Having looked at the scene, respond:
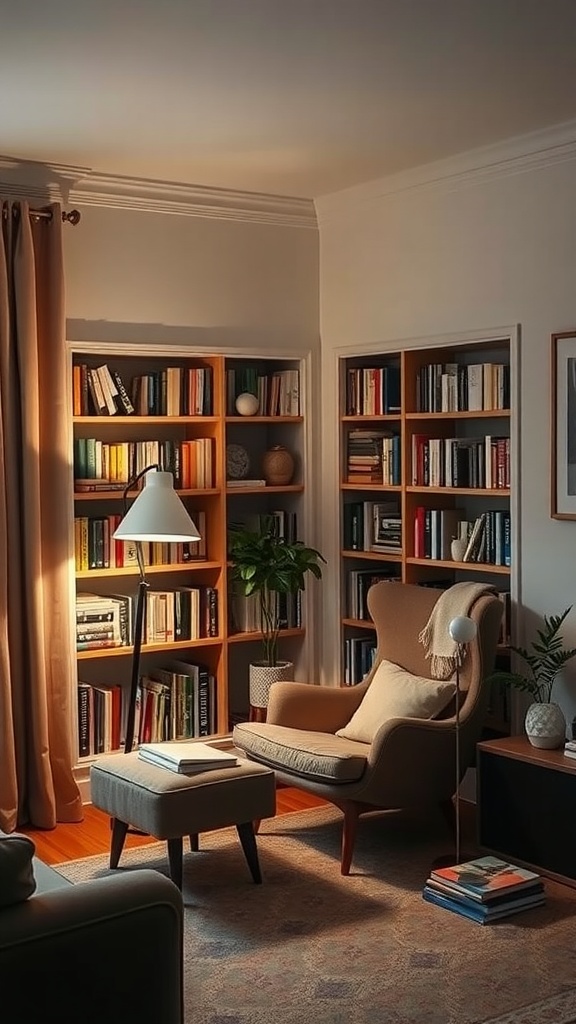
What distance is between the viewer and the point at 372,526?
5.86 meters

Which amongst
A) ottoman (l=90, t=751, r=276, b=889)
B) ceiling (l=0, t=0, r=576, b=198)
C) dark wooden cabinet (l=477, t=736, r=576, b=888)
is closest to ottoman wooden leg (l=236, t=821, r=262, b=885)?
ottoman (l=90, t=751, r=276, b=889)

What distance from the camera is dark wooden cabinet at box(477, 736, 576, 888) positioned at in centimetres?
431

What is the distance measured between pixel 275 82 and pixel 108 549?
2279 millimetres

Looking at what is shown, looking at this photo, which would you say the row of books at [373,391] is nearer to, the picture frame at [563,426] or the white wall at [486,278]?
the white wall at [486,278]

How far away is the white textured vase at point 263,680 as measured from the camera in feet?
18.7

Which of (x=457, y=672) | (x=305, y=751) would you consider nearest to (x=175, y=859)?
(x=305, y=751)

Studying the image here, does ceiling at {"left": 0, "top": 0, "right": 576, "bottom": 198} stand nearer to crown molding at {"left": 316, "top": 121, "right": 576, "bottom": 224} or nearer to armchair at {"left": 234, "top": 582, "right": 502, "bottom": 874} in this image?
crown molding at {"left": 316, "top": 121, "right": 576, "bottom": 224}

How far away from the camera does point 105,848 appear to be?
4.85 metres

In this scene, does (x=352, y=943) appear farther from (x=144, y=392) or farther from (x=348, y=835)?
(x=144, y=392)

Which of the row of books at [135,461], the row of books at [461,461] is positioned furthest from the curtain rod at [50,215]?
the row of books at [461,461]

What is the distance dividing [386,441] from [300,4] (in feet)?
8.75

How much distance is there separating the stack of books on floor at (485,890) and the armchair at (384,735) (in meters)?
0.38

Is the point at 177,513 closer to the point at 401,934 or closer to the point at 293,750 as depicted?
the point at 293,750

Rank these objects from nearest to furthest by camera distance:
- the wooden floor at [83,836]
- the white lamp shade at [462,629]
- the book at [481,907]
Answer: the book at [481,907]
the white lamp shade at [462,629]
the wooden floor at [83,836]
